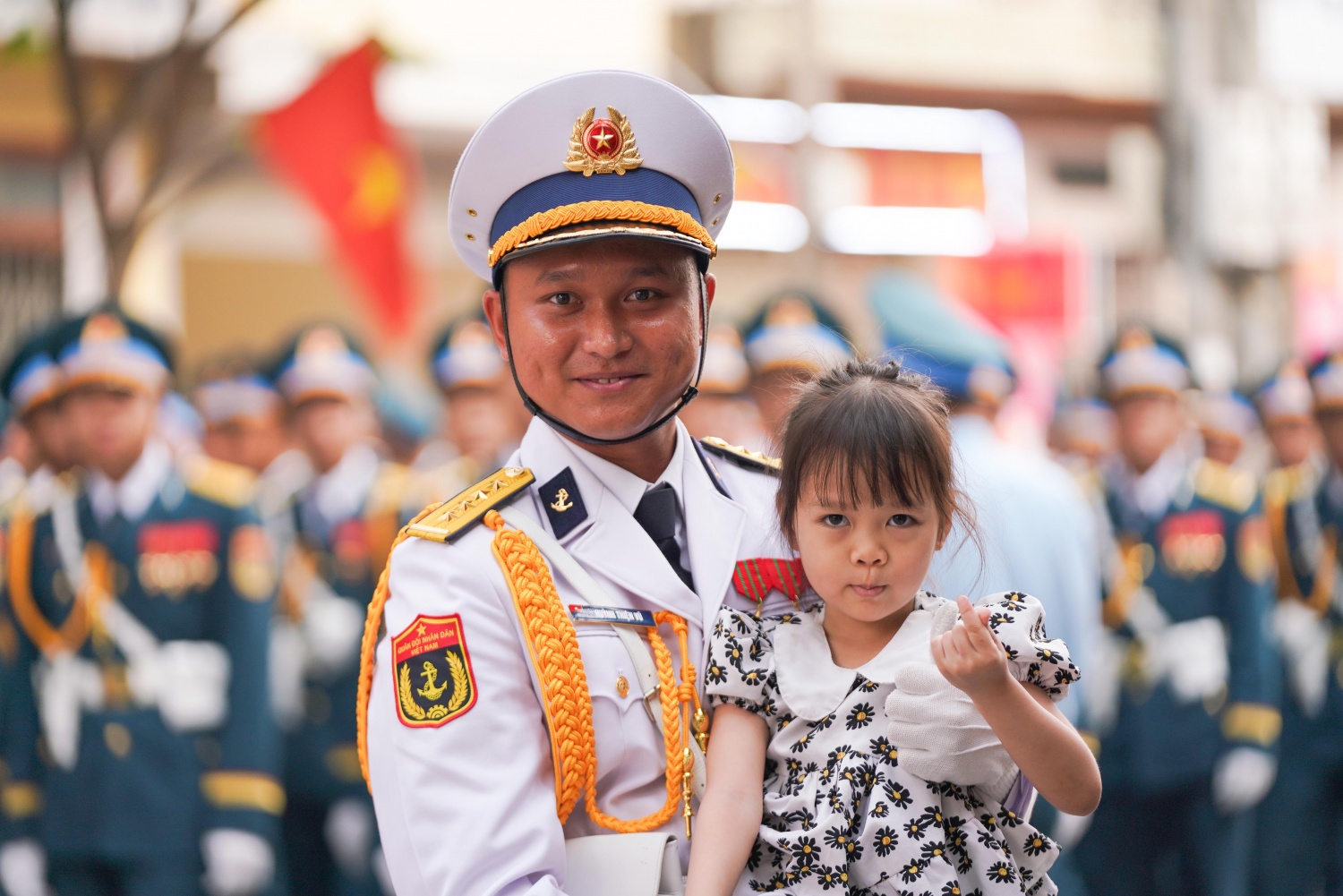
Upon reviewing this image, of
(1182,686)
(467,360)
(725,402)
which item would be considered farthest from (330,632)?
(1182,686)

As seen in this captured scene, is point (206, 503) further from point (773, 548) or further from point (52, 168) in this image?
point (52, 168)

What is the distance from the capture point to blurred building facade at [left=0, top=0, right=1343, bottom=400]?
1395 centimetres

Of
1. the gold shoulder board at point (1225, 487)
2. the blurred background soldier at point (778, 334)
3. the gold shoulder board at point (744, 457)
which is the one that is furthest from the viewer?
the gold shoulder board at point (1225, 487)

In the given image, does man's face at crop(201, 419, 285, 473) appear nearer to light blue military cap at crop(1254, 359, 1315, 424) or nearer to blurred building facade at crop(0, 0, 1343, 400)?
blurred building facade at crop(0, 0, 1343, 400)

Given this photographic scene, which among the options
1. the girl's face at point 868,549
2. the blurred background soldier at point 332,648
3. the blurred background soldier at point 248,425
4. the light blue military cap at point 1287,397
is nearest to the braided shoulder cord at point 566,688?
the girl's face at point 868,549

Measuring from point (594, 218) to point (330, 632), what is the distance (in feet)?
15.9

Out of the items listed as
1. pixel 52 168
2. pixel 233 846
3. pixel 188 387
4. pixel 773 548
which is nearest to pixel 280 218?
pixel 52 168

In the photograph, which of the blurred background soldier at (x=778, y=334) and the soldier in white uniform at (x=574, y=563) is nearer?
the soldier in white uniform at (x=574, y=563)

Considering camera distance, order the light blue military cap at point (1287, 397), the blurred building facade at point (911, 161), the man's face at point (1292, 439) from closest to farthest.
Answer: the man's face at point (1292, 439), the light blue military cap at point (1287, 397), the blurred building facade at point (911, 161)

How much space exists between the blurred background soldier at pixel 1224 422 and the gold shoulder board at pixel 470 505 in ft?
22.4

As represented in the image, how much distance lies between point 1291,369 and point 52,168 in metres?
10.0

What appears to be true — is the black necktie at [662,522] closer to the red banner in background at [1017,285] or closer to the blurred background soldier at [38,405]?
the blurred background soldier at [38,405]

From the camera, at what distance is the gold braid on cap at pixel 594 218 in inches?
83.0

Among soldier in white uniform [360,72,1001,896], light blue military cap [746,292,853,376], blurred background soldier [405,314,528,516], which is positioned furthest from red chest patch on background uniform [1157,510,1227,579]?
soldier in white uniform [360,72,1001,896]
